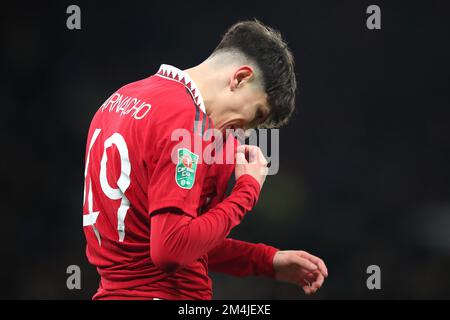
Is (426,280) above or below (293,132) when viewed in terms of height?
below

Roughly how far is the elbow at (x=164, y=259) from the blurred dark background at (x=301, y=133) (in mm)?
2994

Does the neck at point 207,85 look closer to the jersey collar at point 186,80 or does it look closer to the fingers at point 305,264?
the jersey collar at point 186,80

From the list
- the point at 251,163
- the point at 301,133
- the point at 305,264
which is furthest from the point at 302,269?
the point at 301,133

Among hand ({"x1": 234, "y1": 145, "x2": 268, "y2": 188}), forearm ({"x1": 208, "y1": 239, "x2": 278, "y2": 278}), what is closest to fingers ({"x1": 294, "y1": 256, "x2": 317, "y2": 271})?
forearm ({"x1": 208, "y1": 239, "x2": 278, "y2": 278})

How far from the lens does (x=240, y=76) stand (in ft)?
6.29

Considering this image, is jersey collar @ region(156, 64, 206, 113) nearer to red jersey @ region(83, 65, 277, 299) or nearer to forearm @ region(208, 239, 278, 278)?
red jersey @ region(83, 65, 277, 299)

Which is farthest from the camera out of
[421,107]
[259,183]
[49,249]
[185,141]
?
[421,107]

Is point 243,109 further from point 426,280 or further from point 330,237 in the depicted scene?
point 426,280

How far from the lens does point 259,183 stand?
187 centimetres

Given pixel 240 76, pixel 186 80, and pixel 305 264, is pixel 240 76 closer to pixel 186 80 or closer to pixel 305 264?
pixel 186 80

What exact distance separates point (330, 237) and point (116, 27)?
2.17 metres

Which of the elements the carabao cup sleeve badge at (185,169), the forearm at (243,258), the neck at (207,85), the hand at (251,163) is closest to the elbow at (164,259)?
the carabao cup sleeve badge at (185,169)

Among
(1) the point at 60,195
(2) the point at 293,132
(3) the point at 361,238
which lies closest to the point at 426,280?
(3) the point at 361,238

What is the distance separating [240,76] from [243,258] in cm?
66
